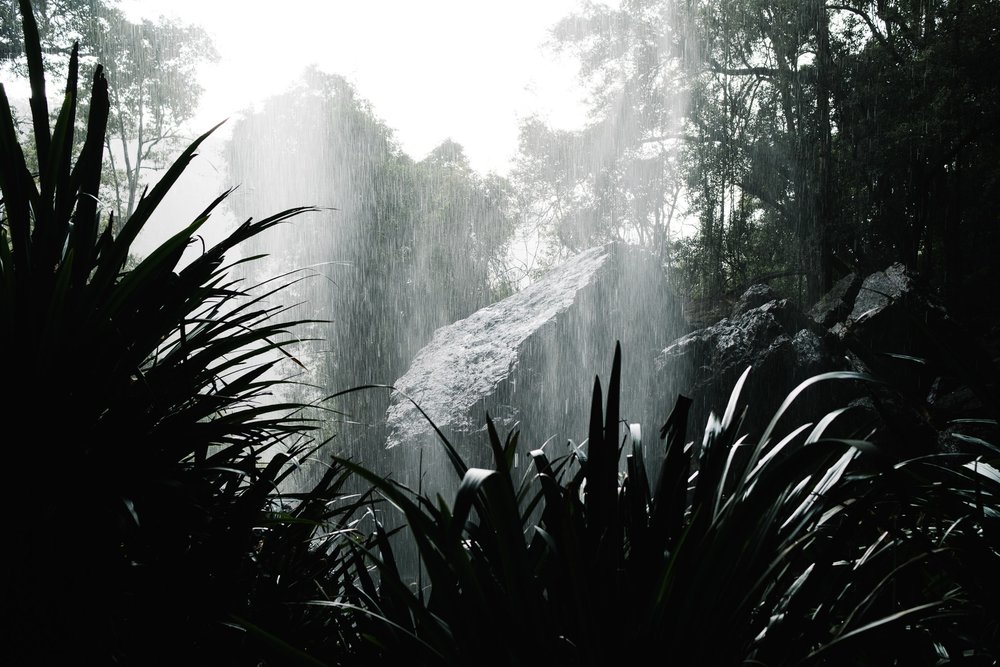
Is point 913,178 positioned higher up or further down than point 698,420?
higher up

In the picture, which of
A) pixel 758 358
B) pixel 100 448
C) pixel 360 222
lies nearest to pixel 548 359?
pixel 758 358

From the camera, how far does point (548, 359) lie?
718 cm

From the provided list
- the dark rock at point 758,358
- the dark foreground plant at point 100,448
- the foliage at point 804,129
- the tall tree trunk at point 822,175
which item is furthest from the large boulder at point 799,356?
the dark foreground plant at point 100,448

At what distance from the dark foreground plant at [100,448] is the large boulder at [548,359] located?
17.2ft

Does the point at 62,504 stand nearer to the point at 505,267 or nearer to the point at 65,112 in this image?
the point at 65,112

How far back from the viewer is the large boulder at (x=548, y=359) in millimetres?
6777

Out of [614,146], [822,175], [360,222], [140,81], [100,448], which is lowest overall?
[100,448]

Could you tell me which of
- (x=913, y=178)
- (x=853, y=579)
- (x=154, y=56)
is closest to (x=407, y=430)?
(x=853, y=579)

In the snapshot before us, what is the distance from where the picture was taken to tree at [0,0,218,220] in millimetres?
11188

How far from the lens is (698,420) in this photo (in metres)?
6.21

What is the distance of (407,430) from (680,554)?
628cm

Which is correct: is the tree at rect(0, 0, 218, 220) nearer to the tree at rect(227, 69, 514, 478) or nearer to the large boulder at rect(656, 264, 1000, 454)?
the tree at rect(227, 69, 514, 478)

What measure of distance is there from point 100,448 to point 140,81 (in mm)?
13430

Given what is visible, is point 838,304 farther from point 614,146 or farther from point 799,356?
point 614,146
